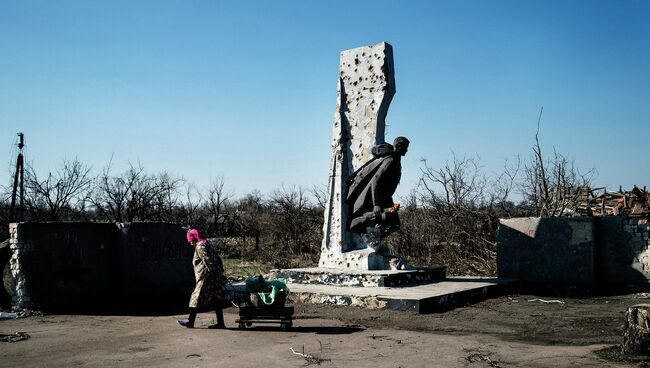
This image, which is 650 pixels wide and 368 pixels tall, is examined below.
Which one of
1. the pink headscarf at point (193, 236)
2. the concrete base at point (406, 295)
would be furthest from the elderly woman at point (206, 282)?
the concrete base at point (406, 295)

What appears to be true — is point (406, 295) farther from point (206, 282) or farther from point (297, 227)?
point (297, 227)

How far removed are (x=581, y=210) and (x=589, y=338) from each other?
14223 mm

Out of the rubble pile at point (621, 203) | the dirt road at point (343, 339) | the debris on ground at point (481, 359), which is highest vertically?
the rubble pile at point (621, 203)

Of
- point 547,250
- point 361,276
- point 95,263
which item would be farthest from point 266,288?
point 547,250

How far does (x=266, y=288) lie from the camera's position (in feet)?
27.8

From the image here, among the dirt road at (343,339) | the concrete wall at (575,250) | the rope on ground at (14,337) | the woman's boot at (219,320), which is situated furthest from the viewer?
the concrete wall at (575,250)

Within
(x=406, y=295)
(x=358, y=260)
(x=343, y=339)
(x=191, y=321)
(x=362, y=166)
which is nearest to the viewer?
(x=343, y=339)

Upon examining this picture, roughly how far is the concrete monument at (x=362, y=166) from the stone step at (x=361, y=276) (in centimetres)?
57

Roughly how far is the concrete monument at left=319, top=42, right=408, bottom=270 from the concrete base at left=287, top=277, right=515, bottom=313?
1248mm

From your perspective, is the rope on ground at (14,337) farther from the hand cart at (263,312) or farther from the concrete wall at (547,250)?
the concrete wall at (547,250)

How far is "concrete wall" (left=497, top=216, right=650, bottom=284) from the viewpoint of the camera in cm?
1241

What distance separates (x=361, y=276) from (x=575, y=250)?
5.17m

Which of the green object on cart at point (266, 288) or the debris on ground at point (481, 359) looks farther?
the green object on cart at point (266, 288)

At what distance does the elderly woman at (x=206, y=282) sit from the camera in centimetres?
822
